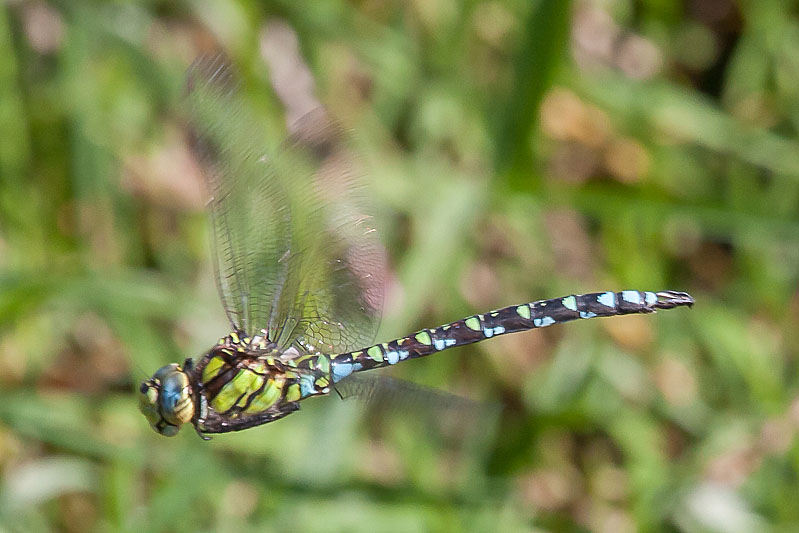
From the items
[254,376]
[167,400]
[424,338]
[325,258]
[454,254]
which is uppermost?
[454,254]

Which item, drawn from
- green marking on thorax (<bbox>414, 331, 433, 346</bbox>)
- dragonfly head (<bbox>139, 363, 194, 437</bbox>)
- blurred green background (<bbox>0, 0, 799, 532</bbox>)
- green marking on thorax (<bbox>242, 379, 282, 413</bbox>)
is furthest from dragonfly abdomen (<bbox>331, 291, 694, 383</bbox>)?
blurred green background (<bbox>0, 0, 799, 532</bbox>)

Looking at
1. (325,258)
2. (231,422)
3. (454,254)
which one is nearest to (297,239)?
(325,258)

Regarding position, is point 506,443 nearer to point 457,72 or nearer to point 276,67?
point 457,72

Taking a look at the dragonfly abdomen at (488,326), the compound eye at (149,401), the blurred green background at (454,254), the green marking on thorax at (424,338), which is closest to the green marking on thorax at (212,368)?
the compound eye at (149,401)

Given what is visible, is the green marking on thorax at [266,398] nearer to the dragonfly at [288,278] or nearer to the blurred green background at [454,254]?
the dragonfly at [288,278]

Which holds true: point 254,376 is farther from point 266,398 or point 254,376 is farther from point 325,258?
point 325,258
